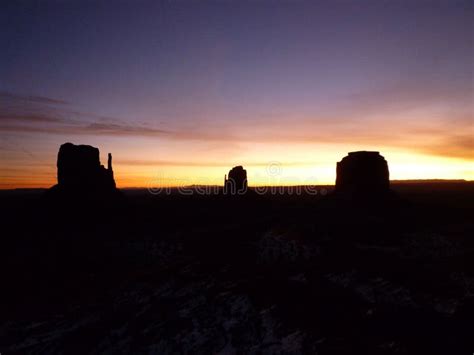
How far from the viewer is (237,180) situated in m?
72.1

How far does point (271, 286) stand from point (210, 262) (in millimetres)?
6799

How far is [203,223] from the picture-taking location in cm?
4244

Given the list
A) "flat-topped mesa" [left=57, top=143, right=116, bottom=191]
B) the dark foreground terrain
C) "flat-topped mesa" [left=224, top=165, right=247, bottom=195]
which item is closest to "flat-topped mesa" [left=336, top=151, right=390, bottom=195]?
the dark foreground terrain

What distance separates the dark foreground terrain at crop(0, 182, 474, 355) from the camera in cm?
1154

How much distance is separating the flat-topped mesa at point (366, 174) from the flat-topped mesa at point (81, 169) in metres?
37.6

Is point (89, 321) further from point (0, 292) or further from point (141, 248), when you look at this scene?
point (141, 248)

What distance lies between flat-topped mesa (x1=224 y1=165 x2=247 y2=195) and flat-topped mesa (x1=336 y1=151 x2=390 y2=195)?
2536 centimetres

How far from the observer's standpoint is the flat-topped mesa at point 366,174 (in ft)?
162

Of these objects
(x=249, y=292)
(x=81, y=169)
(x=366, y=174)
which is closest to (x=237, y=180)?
(x=366, y=174)

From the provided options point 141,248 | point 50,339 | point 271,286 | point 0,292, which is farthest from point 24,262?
point 271,286

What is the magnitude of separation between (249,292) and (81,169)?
4062cm

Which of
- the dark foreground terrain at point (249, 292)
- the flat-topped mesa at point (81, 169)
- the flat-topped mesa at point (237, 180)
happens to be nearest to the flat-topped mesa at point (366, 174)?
the dark foreground terrain at point (249, 292)

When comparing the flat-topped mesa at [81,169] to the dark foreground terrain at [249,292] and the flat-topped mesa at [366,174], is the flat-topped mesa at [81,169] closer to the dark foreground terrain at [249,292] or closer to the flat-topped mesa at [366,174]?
the dark foreground terrain at [249,292]

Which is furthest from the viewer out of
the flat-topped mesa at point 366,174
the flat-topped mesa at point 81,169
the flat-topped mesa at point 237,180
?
the flat-topped mesa at point 237,180
